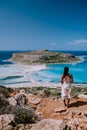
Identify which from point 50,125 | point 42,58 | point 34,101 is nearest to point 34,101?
point 34,101

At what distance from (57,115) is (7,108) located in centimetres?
208

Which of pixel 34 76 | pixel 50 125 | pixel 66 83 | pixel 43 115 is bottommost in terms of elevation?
pixel 34 76

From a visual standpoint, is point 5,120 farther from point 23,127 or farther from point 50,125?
point 50,125

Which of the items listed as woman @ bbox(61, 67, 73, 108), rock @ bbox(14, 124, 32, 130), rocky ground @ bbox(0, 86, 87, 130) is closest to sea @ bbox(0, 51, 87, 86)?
rocky ground @ bbox(0, 86, 87, 130)

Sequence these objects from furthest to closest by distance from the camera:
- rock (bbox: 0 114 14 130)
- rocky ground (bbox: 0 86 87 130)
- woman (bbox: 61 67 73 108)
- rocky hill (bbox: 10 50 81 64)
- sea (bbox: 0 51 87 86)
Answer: rocky hill (bbox: 10 50 81 64)
sea (bbox: 0 51 87 86)
woman (bbox: 61 67 73 108)
rock (bbox: 0 114 14 130)
rocky ground (bbox: 0 86 87 130)

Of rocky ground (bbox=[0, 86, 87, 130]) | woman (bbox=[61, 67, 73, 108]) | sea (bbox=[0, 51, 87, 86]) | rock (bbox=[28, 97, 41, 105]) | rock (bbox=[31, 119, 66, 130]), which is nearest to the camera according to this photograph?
rock (bbox=[31, 119, 66, 130])

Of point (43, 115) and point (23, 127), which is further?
point (43, 115)

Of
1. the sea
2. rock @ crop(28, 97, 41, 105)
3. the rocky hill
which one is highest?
rock @ crop(28, 97, 41, 105)

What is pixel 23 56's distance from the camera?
144000mm

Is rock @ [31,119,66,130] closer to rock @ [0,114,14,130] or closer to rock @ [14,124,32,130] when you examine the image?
rock @ [14,124,32,130]

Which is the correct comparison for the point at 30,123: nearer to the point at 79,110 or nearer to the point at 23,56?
the point at 79,110

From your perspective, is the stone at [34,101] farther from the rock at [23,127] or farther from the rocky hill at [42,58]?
the rocky hill at [42,58]

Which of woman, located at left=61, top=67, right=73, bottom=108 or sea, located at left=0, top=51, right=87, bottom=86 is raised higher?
woman, located at left=61, top=67, right=73, bottom=108

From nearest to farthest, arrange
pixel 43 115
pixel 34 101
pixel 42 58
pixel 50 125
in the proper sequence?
pixel 50 125 < pixel 43 115 < pixel 34 101 < pixel 42 58
